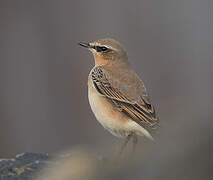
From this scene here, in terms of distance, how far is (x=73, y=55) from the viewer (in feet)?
60.0

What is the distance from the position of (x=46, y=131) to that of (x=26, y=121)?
0.71 meters

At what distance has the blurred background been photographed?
18000 mm

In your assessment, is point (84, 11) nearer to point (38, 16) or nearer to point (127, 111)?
point (38, 16)

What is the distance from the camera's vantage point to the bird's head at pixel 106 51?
38.0ft

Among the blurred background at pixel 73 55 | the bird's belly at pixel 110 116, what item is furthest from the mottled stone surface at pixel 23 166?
the blurred background at pixel 73 55

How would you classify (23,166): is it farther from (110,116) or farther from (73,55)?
(73,55)

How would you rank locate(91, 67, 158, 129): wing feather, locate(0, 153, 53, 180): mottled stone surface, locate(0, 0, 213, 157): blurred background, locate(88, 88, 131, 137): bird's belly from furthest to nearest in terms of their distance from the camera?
locate(0, 0, 213, 157): blurred background, locate(88, 88, 131, 137): bird's belly, locate(91, 67, 158, 129): wing feather, locate(0, 153, 53, 180): mottled stone surface

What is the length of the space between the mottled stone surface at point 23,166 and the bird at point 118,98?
1120mm

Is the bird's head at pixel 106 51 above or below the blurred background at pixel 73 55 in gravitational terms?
below

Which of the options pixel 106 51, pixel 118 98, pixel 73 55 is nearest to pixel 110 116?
pixel 118 98

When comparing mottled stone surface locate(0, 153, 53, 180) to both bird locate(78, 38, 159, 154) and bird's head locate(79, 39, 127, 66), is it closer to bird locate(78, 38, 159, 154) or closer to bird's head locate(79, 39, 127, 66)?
bird locate(78, 38, 159, 154)

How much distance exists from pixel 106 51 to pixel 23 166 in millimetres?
2763

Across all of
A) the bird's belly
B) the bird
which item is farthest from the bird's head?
the bird's belly

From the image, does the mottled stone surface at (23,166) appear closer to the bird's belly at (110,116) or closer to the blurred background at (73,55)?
the bird's belly at (110,116)
